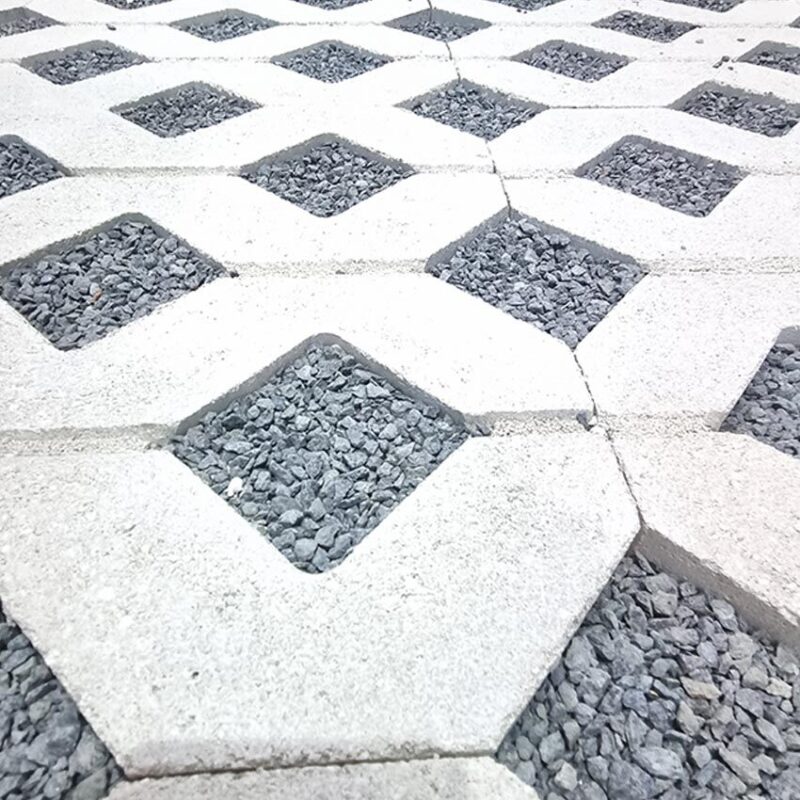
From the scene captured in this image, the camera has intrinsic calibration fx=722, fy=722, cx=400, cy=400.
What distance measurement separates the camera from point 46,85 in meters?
2.17

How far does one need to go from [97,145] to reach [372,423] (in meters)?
1.21

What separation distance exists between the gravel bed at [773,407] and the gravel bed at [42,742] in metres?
1.03

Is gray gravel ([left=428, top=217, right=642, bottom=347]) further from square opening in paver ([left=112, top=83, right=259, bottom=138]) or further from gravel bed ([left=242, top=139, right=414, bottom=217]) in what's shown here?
square opening in paver ([left=112, top=83, right=259, bottom=138])

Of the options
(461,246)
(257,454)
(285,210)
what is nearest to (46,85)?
(285,210)

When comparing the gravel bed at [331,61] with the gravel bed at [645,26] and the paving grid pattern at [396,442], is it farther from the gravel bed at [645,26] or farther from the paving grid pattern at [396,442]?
the gravel bed at [645,26]

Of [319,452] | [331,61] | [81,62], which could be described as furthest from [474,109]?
[319,452]

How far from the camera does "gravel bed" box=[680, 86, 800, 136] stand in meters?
2.12

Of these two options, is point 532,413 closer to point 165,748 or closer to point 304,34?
point 165,748

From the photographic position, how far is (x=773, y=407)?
124 cm

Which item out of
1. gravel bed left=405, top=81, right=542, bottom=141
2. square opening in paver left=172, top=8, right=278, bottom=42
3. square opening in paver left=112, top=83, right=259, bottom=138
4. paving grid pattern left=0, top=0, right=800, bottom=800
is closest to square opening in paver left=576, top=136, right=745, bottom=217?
paving grid pattern left=0, top=0, right=800, bottom=800

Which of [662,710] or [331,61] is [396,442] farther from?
[331,61]

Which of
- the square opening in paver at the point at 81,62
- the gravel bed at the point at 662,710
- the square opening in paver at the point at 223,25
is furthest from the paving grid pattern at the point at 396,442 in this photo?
the square opening in paver at the point at 223,25

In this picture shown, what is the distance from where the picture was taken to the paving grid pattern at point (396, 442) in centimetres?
81

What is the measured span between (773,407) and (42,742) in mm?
1182
